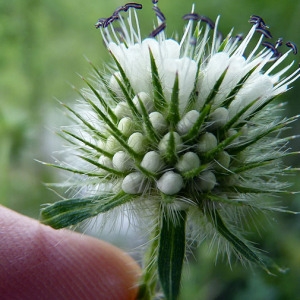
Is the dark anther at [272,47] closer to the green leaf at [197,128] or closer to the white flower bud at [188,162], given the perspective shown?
the green leaf at [197,128]

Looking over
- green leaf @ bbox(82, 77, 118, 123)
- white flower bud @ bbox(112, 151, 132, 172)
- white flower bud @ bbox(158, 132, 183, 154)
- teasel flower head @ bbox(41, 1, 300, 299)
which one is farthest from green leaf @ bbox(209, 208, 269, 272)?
green leaf @ bbox(82, 77, 118, 123)

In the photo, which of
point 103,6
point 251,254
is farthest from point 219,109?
point 103,6

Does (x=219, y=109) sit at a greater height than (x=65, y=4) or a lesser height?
lesser

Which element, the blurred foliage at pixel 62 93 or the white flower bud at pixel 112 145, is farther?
the blurred foliage at pixel 62 93

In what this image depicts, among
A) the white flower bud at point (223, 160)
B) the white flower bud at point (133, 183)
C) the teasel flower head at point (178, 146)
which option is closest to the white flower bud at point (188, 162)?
the teasel flower head at point (178, 146)

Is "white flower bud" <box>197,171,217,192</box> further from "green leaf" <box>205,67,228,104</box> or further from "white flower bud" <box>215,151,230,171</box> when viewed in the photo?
"green leaf" <box>205,67,228,104</box>

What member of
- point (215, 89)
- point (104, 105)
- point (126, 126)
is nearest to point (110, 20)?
point (104, 105)

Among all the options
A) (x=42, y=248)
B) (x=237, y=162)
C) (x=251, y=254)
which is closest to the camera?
(x=251, y=254)

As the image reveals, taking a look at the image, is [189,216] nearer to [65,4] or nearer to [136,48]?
[136,48]
